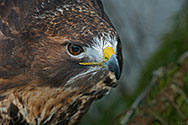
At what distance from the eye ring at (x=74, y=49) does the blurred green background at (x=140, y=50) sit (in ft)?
2.68

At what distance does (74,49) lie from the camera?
89.3 inches

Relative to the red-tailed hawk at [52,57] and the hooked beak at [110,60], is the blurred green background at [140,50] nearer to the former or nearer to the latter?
the red-tailed hawk at [52,57]

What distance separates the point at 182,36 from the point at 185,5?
39 centimetres

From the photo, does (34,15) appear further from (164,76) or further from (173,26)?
(173,26)

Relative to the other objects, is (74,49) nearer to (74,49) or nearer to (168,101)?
(74,49)

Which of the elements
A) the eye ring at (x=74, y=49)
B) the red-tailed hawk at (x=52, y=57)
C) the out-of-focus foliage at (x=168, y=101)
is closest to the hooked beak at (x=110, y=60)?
the red-tailed hawk at (x=52, y=57)

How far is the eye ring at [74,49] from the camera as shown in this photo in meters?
2.25

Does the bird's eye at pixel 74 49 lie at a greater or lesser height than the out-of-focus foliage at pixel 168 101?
greater

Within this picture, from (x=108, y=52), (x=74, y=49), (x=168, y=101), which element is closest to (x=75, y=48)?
(x=74, y=49)


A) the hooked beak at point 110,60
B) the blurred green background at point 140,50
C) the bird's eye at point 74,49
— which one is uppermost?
the bird's eye at point 74,49

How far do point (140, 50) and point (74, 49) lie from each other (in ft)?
9.58

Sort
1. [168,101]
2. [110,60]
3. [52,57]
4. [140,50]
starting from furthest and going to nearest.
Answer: [140,50]
[168,101]
[52,57]
[110,60]

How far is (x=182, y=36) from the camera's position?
336 cm

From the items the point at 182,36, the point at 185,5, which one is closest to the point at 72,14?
the point at 182,36
